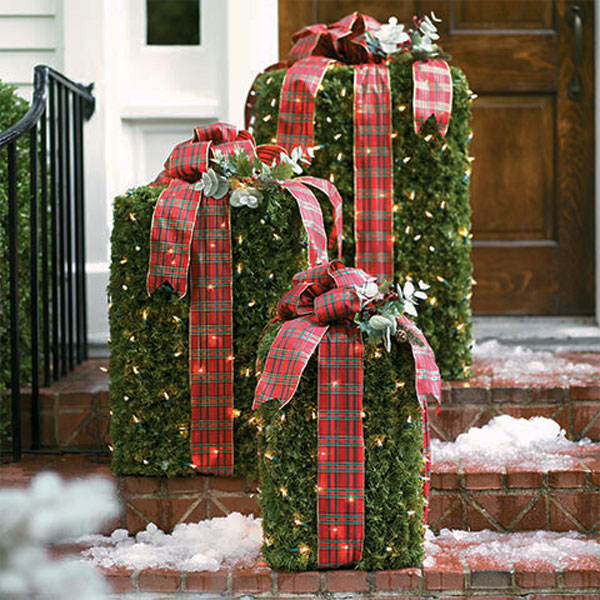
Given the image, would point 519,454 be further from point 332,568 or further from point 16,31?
point 16,31

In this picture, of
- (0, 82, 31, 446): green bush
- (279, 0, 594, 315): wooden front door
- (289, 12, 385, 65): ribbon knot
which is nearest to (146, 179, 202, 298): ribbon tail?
(0, 82, 31, 446): green bush

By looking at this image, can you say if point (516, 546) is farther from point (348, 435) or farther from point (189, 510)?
point (189, 510)

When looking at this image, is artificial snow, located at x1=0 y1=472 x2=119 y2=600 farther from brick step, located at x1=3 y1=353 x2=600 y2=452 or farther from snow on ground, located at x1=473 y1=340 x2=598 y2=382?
snow on ground, located at x1=473 y1=340 x2=598 y2=382

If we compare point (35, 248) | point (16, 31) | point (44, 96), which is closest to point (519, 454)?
point (35, 248)

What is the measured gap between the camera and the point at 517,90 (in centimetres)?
423

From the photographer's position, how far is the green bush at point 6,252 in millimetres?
3133

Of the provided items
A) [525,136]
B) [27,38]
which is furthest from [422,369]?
[27,38]

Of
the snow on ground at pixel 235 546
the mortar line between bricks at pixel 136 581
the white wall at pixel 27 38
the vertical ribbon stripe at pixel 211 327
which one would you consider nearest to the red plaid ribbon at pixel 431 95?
the vertical ribbon stripe at pixel 211 327

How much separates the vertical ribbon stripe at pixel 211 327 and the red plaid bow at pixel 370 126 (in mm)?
535

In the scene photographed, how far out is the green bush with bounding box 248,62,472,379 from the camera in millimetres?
3055

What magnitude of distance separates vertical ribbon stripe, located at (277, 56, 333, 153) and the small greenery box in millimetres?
452

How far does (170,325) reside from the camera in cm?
264

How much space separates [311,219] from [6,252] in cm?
119

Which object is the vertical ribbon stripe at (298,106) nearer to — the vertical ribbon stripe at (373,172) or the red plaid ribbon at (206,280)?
the vertical ribbon stripe at (373,172)
